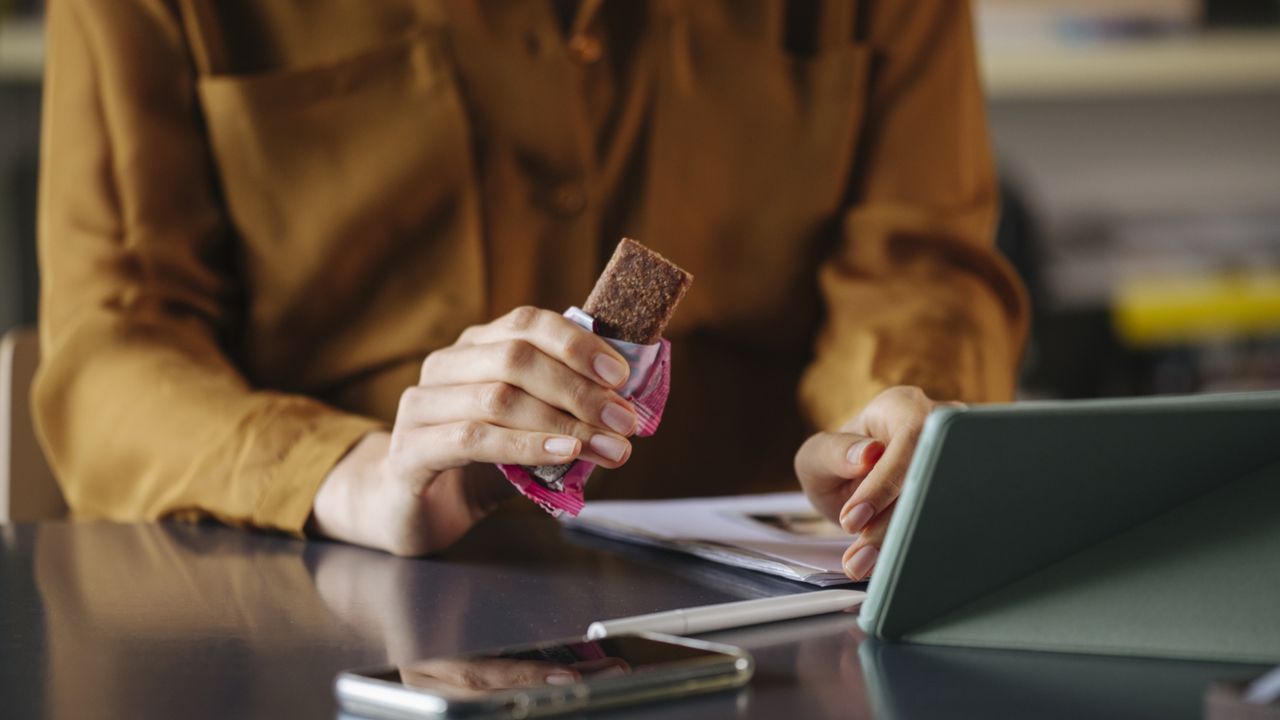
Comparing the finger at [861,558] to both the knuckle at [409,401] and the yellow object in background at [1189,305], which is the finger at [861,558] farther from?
the yellow object in background at [1189,305]

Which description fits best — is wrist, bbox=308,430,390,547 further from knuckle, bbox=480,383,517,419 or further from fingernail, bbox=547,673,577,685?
fingernail, bbox=547,673,577,685

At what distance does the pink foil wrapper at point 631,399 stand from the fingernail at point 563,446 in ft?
0.09

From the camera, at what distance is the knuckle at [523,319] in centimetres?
66

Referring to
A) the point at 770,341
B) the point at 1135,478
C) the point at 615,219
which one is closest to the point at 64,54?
the point at 615,219

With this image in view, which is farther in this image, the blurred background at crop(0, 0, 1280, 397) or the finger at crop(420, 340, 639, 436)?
the blurred background at crop(0, 0, 1280, 397)

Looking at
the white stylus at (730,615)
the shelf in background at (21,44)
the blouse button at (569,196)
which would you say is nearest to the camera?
the white stylus at (730,615)

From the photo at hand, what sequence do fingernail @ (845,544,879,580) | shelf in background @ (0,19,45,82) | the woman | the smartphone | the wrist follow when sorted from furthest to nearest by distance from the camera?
shelf in background @ (0,19,45,82) < the woman < the wrist < fingernail @ (845,544,879,580) < the smartphone

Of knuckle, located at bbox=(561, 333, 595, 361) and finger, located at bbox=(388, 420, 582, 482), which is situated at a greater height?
knuckle, located at bbox=(561, 333, 595, 361)

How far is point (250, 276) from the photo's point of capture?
108 centimetres

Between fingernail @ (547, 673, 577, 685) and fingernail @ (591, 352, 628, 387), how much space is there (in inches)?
8.7

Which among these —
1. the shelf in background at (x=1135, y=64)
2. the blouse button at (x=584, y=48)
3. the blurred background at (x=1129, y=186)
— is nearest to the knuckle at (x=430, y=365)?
the blouse button at (x=584, y=48)

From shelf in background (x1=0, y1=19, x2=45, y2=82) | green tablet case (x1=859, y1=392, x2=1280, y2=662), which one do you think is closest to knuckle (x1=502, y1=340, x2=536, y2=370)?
green tablet case (x1=859, y1=392, x2=1280, y2=662)

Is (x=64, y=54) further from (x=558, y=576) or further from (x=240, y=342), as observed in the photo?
(x=558, y=576)

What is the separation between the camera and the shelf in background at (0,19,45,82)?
252 cm
